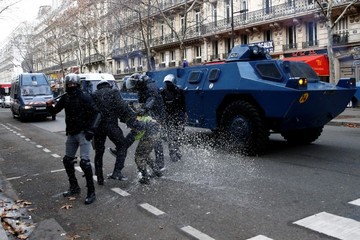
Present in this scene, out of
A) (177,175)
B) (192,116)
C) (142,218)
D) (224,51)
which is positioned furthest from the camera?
(224,51)

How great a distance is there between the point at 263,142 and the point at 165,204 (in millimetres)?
3655

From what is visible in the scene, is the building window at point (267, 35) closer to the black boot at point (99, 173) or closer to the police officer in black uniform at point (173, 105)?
the police officer in black uniform at point (173, 105)

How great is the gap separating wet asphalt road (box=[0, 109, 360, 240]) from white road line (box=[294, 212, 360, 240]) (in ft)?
0.37

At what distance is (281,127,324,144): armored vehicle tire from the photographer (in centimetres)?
1010

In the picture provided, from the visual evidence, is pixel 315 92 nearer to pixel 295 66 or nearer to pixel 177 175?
pixel 295 66

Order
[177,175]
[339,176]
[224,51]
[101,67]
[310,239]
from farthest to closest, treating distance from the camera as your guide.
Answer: [101,67] → [224,51] → [177,175] → [339,176] → [310,239]

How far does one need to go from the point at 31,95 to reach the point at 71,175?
1724 centimetres

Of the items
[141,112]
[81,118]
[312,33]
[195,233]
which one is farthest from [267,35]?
[195,233]

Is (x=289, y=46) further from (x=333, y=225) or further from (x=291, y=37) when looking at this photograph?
(x=333, y=225)

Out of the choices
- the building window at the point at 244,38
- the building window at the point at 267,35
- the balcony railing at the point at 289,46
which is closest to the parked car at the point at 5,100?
the building window at the point at 244,38

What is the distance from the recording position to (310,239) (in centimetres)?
422

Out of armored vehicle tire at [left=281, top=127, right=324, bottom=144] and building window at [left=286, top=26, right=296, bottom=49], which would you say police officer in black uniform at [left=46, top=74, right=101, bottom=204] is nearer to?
armored vehicle tire at [left=281, top=127, right=324, bottom=144]

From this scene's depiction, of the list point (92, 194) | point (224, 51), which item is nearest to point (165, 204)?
point (92, 194)

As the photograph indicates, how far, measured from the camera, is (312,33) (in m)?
29.1
